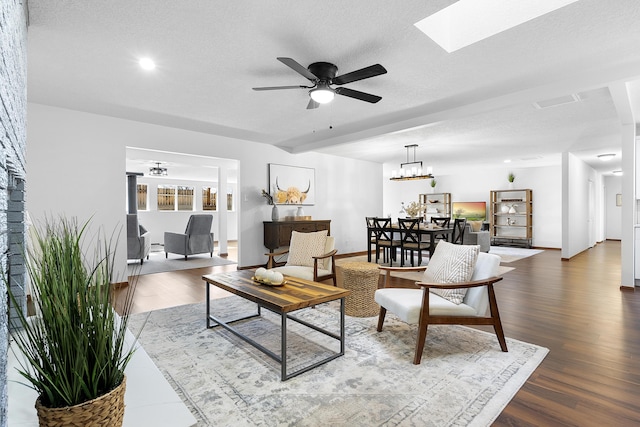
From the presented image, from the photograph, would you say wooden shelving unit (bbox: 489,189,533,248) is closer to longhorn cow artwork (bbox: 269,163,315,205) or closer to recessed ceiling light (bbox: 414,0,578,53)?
longhorn cow artwork (bbox: 269,163,315,205)

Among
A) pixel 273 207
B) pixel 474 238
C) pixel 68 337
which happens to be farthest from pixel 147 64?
pixel 474 238

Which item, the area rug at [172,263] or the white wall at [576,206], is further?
the white wall at [576,206]

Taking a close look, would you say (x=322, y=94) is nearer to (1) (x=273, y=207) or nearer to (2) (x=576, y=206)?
(1) (x=273, y=207)

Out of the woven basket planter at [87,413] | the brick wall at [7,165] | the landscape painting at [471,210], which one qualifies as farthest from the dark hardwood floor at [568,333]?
the landscape painting at [471,210]

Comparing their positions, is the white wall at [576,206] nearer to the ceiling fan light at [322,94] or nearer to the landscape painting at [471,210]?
the landscape painting at [471,210]

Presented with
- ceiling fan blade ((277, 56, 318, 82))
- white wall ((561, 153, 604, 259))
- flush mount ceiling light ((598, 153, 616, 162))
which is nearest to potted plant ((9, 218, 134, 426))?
ceiling fan blade ((277, 56, 318, 82))

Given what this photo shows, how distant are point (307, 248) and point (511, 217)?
→ 9069 millimetres

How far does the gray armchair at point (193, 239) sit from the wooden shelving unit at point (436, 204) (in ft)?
24.8

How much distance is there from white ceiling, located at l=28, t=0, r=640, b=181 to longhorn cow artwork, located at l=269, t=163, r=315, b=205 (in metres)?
1.51

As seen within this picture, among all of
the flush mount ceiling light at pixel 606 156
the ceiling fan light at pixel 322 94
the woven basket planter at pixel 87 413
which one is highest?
the flush mount ceiling light at pixel 606 156

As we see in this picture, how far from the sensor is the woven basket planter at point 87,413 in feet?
3.15

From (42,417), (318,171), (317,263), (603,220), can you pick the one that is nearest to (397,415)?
(42,417)

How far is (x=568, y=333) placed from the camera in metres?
2.93

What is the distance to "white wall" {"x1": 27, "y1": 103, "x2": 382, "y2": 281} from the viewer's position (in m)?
4.31
